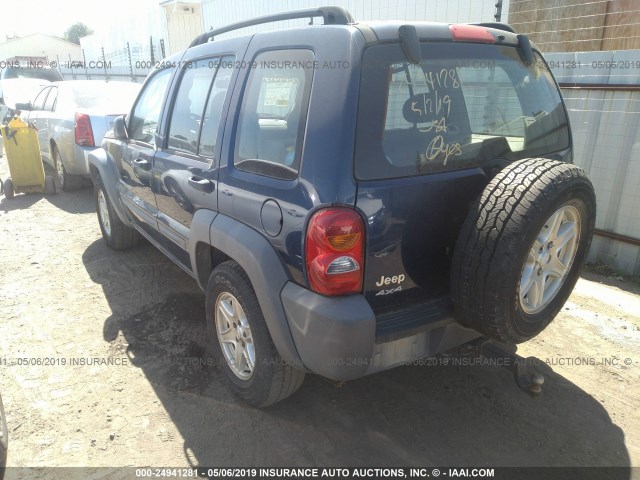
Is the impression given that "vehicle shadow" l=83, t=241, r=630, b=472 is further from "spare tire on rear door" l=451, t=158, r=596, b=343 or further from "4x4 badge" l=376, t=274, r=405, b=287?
"4x4 badge" l=376, t=274, r=405, b=287

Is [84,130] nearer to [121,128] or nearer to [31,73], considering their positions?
[121,128]

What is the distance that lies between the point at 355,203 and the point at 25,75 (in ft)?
62.5

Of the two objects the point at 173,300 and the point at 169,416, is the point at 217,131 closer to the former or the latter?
the point at 169,416

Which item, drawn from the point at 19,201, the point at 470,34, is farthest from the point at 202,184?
the point at 19,201

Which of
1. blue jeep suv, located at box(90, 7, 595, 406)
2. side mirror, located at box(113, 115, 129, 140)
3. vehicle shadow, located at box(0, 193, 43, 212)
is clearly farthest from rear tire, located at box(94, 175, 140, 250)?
vehicle shadow, located at box(0, 193, 43, 212)

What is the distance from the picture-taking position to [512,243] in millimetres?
2094

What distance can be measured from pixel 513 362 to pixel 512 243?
939 mm

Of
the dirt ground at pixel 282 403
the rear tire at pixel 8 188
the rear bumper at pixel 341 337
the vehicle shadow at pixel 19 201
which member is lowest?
the vehicle shadow at pixel 19 201

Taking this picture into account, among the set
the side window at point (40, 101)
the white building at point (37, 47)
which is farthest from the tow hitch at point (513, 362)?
the white building at point (37, 47)

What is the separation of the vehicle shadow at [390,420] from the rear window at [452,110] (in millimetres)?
1416

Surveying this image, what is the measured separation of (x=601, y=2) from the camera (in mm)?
5469

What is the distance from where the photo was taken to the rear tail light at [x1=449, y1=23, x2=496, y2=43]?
237 cm

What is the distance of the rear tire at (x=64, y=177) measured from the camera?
756 cm

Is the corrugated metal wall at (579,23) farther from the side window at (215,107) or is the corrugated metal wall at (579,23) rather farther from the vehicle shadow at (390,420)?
the side window at (215,107)
